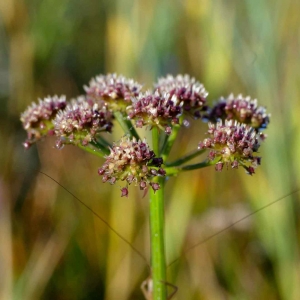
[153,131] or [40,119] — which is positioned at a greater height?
[40,119]

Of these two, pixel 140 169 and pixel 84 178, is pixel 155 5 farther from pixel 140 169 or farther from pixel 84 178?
pixel 140 169

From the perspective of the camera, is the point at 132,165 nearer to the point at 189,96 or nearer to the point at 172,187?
the point at 189,96

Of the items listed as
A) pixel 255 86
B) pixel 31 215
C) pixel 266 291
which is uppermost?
pixel 255 86

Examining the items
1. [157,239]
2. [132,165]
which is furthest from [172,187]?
[132,165]

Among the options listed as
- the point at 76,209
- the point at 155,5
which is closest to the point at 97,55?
the point at 155,5

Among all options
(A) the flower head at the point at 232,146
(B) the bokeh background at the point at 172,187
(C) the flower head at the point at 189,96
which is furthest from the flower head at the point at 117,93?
(B) the bokeh background at the point at 172,187

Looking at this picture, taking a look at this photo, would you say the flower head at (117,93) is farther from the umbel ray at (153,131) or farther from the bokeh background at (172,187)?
the bokeh background at (172,187)
